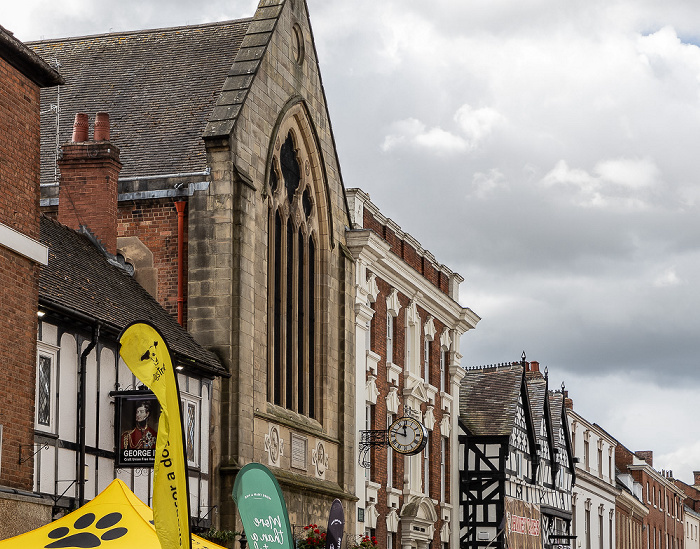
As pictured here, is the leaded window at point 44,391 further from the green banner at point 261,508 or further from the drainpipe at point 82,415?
the green banner at point 261,508

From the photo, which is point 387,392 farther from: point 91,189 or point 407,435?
point 91,189

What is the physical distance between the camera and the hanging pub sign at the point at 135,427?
22.0m

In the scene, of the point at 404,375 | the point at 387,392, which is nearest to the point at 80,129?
the point at 387,392

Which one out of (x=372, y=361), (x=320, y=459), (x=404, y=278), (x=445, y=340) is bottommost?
(x=320, y=459)

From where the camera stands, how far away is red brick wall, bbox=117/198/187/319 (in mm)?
27625

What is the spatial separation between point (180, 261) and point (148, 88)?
551 cm

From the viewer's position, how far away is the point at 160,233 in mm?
27938

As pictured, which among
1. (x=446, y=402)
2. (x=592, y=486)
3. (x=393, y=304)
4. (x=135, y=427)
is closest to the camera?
(x=135, y=427)

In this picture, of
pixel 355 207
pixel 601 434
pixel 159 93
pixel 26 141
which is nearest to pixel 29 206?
pixel 26 141

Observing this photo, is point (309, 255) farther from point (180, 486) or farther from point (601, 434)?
point (601, 434)

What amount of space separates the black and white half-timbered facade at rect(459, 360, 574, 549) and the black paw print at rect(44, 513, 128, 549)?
89.6 ft

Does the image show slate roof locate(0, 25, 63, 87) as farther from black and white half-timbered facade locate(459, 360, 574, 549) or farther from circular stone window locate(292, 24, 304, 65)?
black and white half-timbered facade locate(459, 360, 574, 549)

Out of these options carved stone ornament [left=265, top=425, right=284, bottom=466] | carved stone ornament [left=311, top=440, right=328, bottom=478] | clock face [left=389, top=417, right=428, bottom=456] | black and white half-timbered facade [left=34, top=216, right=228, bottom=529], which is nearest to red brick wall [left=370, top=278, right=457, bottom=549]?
clock face [left=389, top=417, right=428, bottom=456]

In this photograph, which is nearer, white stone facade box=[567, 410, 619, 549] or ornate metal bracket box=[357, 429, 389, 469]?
ornate metal bracket box=[357, 429, 389, 469]
